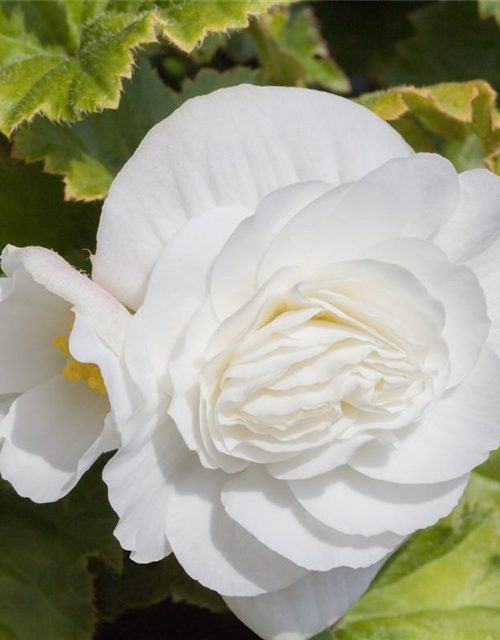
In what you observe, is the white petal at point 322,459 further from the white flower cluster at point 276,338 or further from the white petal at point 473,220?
the white petal at point 473,220

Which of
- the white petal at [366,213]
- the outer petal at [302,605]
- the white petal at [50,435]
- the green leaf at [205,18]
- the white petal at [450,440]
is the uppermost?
the green leaf at [205,18]

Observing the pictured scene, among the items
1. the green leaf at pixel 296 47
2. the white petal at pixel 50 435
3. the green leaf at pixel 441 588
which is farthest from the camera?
the green leaf at pixel 296 47

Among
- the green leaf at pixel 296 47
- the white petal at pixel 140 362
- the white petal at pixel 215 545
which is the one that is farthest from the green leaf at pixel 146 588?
the green leaf at pixel 296 47

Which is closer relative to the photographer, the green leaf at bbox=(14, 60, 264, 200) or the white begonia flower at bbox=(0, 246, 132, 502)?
the white begonia flower at bbox=(0, 246, 132, 502)

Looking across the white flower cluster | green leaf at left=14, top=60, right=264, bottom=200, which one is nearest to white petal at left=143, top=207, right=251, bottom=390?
the white flower cluster

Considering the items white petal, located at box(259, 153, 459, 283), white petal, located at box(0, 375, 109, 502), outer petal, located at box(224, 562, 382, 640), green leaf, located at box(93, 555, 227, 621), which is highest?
white petal, located at box(259, 153, 459, 283)

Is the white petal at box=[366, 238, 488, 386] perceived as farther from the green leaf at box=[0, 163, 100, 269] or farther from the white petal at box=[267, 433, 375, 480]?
the green leaf at box=[0, 163, 100, 269]
